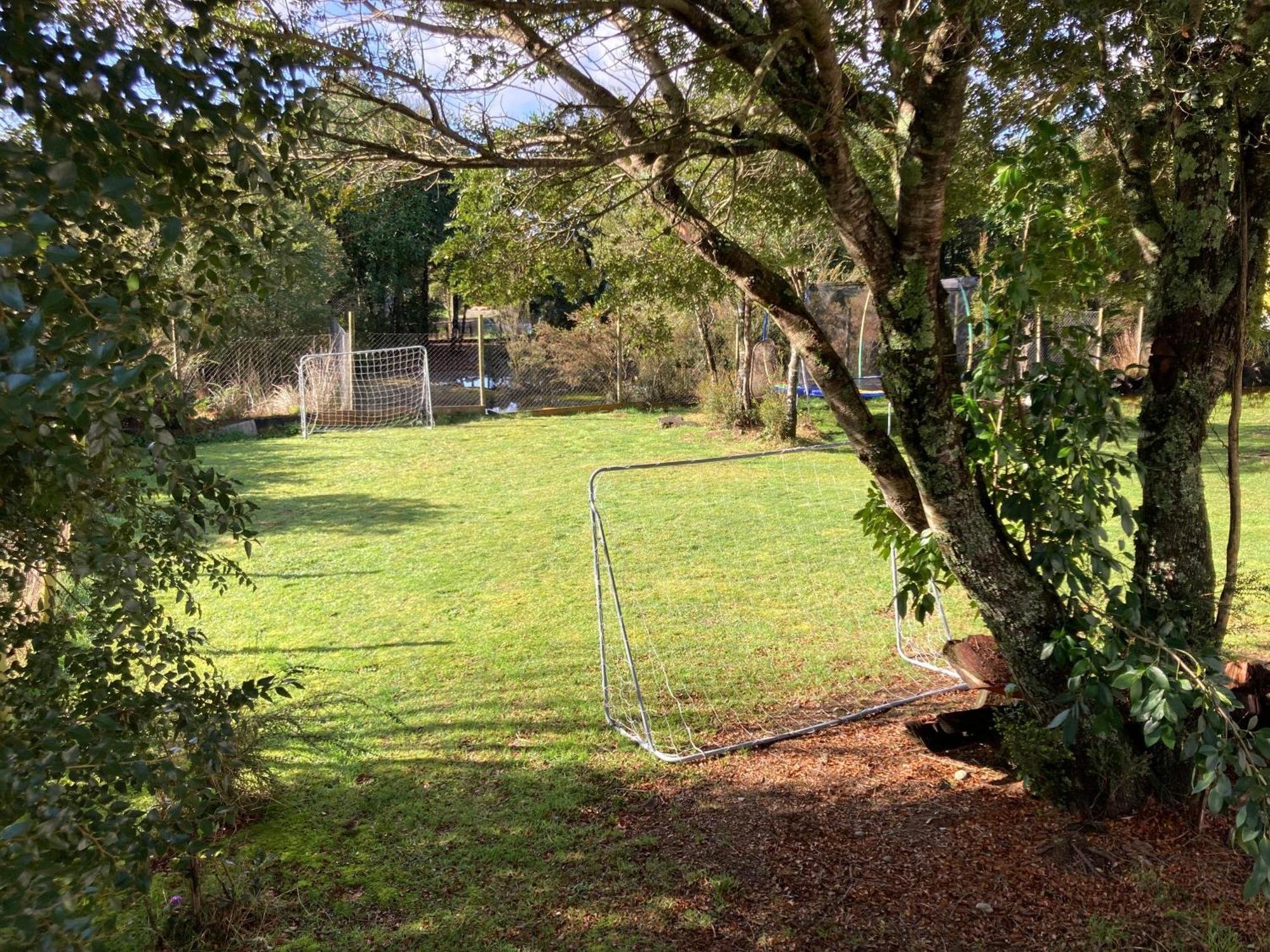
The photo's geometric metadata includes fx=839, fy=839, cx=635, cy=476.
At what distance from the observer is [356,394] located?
57.8ft

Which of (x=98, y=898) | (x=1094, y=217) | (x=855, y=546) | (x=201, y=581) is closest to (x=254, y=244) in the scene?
(x=98, y=898)

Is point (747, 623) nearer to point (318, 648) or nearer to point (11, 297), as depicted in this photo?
point (318, 648)

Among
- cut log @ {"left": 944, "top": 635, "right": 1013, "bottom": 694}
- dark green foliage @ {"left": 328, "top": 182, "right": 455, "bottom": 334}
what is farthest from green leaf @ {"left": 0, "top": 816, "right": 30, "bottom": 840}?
dark green foliage @ {"left": 328, "top": 182, "right": 455, "bottom": 334}

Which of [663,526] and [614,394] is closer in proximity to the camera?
[663,526]

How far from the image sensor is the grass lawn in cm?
312

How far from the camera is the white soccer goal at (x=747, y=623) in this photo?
462 cm

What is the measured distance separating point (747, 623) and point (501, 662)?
180 cm

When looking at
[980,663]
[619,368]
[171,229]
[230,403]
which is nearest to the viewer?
[171,229]

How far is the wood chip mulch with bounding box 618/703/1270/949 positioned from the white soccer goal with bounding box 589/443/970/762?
56 centimetres

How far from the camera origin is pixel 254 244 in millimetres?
2027

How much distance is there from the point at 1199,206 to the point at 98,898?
11.8ft

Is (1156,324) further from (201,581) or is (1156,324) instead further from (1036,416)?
(201,581)

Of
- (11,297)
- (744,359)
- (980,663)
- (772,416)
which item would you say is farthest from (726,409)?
(11,297)

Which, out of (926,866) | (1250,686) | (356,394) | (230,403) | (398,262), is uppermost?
(398,262)
